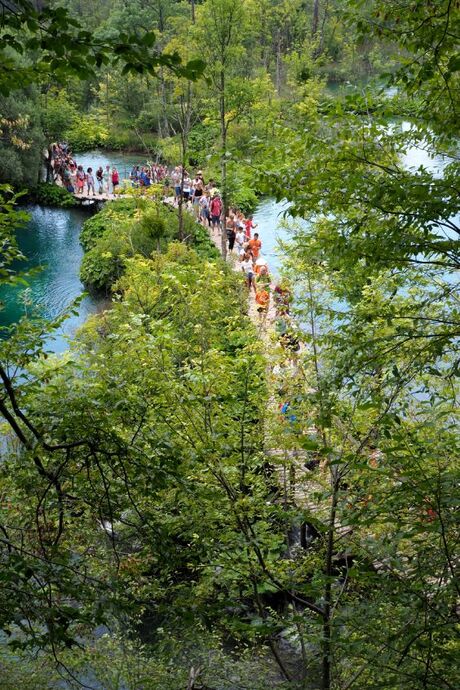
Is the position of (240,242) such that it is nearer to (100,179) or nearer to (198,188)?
(198,188)

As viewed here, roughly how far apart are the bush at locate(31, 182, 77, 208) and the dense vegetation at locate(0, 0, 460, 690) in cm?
1821

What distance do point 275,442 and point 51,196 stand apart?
21716 millimetres

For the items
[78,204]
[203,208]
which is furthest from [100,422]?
[78,204]

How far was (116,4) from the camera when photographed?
3544 cm

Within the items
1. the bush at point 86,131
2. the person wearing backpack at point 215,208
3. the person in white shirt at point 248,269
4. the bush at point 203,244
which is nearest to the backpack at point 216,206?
the person wearing backpack at point 215,208

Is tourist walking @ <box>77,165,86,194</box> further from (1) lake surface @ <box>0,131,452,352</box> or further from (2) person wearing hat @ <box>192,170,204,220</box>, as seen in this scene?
(2) person wearing hat @ <box>192,170,204,220</box>

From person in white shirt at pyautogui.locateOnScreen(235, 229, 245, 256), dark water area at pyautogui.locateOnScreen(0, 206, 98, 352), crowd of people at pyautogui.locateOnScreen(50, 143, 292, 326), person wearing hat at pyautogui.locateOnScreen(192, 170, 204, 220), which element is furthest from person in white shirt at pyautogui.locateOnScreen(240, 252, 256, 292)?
person wearing hat at pyautogui.locateOnScreen(192, 170, 204, 220)

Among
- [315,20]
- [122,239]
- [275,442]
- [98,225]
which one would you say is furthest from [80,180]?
[275,442]

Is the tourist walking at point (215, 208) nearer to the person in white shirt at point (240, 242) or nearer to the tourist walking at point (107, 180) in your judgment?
the person in white shirt at point (240, 242)

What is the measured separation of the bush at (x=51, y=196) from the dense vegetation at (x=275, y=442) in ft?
59.7

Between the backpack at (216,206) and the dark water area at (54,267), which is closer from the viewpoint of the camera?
the dark water area at (54,267)

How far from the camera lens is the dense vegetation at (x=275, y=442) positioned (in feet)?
9.84

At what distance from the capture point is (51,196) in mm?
25484

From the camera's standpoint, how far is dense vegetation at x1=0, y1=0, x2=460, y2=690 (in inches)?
118
